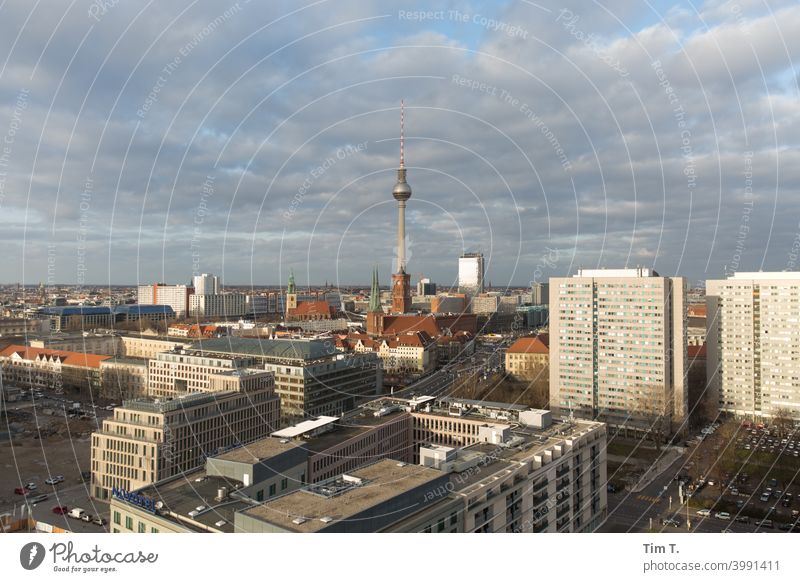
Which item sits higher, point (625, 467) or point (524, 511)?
point (524, 511)

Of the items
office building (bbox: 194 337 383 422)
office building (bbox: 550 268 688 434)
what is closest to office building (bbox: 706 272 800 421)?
office building (bbox: 550 268 688 434)

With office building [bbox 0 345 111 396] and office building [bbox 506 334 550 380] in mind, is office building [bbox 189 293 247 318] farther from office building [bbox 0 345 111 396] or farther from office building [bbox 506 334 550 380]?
office building [bbox 506 334 550 380]

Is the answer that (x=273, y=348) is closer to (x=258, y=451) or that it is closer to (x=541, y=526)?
(x=258, y=451)

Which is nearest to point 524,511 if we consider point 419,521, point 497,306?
point 419,521

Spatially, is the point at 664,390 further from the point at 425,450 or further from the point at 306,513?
the point at 306,513

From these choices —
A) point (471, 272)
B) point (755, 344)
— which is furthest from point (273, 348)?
point (471, 272)

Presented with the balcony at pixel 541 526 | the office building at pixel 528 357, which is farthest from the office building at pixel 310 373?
the balcony at pixel 541 526
